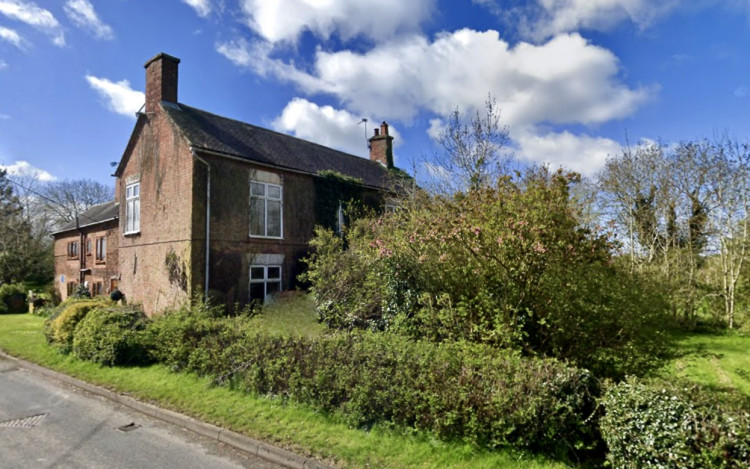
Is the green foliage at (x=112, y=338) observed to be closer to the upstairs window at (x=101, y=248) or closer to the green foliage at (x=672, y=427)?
the green foliage at (x=672, y=427)

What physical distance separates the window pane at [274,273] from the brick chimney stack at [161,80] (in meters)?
7.94

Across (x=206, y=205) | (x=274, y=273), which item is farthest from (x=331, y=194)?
(x=206, y=205)

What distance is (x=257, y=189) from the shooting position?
16.7 meters

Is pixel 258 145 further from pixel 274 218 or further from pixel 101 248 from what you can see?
pixel 101 248

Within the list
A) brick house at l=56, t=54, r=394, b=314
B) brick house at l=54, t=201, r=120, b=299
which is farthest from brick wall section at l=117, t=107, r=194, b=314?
brick house at l=54, t=201, r=120, b=299

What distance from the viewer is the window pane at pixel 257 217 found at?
A: 16359 millimetres

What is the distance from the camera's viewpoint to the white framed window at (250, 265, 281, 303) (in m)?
16.1

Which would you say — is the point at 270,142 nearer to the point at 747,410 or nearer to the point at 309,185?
the point at 309,185

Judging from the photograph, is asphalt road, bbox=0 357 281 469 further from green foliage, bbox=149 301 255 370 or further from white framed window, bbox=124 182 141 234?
white framed window, bbox=124 182 141 234

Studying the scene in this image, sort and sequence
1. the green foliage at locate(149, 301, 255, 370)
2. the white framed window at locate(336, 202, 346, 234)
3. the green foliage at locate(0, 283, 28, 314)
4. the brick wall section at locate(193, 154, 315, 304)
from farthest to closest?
Answer: the green foliage at locate(0, 283, 28, 314) < the white framed window at locate(336, 202, 346, 234) < the brick wall section at locate(193, 154, 315, 304) < the green foliage at locate(149, 301, 255, 370)

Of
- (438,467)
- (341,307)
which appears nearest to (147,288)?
(341,307)

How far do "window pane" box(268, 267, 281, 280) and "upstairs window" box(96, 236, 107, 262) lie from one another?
1426 cm

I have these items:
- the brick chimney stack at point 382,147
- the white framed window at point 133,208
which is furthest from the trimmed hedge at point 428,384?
the brick chimney stack at point 382,147

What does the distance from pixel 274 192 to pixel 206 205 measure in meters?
3.04
